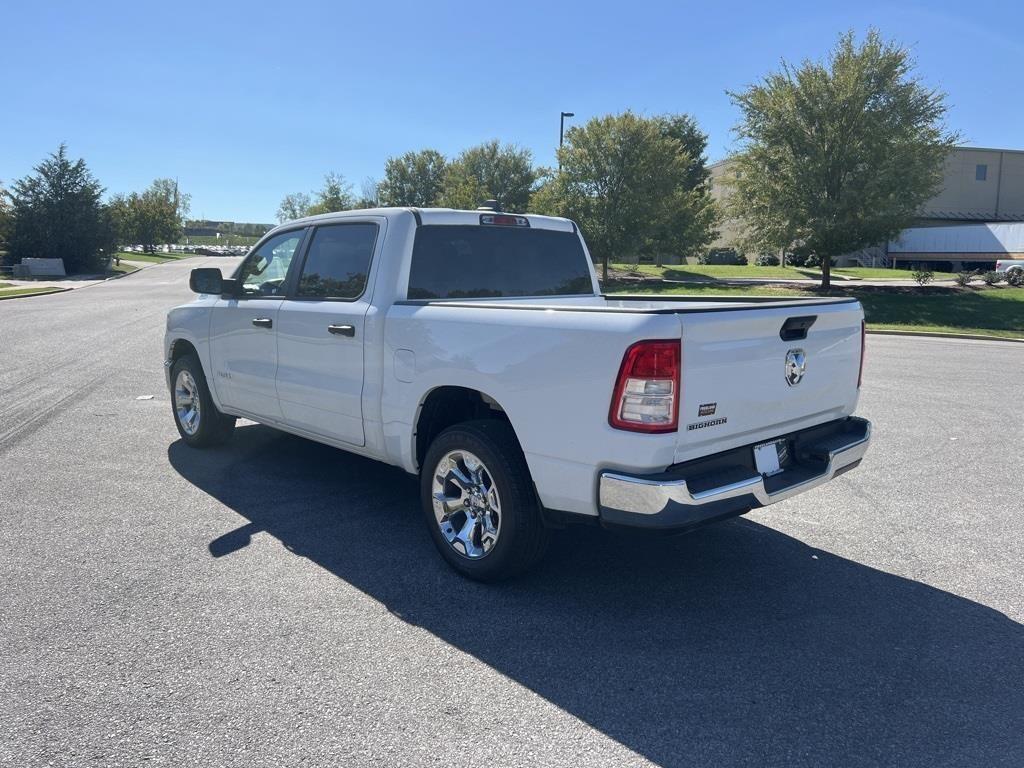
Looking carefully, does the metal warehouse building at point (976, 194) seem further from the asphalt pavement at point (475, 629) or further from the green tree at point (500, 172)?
the asphalt pavement at point (475, 629)

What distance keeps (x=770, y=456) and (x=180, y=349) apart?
5.24 m

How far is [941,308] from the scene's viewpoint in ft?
73.6

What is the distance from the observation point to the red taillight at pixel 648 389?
324 cm

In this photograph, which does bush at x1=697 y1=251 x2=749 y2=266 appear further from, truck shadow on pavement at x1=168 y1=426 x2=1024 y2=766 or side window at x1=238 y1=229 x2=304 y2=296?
truck shadow on pavement at x1=168 y1=426 x2=1024 y2=766

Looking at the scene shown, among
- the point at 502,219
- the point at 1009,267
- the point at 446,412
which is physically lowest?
the point at 446,412

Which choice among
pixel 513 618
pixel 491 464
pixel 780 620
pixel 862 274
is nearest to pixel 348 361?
pixel 491 464

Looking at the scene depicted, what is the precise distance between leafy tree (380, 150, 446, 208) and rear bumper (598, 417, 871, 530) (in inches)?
2651

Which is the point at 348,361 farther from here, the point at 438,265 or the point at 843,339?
the point at 843,339

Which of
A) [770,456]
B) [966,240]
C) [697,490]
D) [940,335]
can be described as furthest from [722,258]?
[697,490]

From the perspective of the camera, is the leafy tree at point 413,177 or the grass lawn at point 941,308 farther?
the leafy tree at point 413,177

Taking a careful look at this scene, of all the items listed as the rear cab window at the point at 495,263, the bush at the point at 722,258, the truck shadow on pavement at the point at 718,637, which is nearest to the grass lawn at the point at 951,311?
the rear cab window at the point at 495,263

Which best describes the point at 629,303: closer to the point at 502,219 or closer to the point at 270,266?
the point at 502,219

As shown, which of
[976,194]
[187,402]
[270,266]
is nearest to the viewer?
[270,266]

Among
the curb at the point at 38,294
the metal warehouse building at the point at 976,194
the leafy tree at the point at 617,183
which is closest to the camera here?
the curb at the point at 38,294
